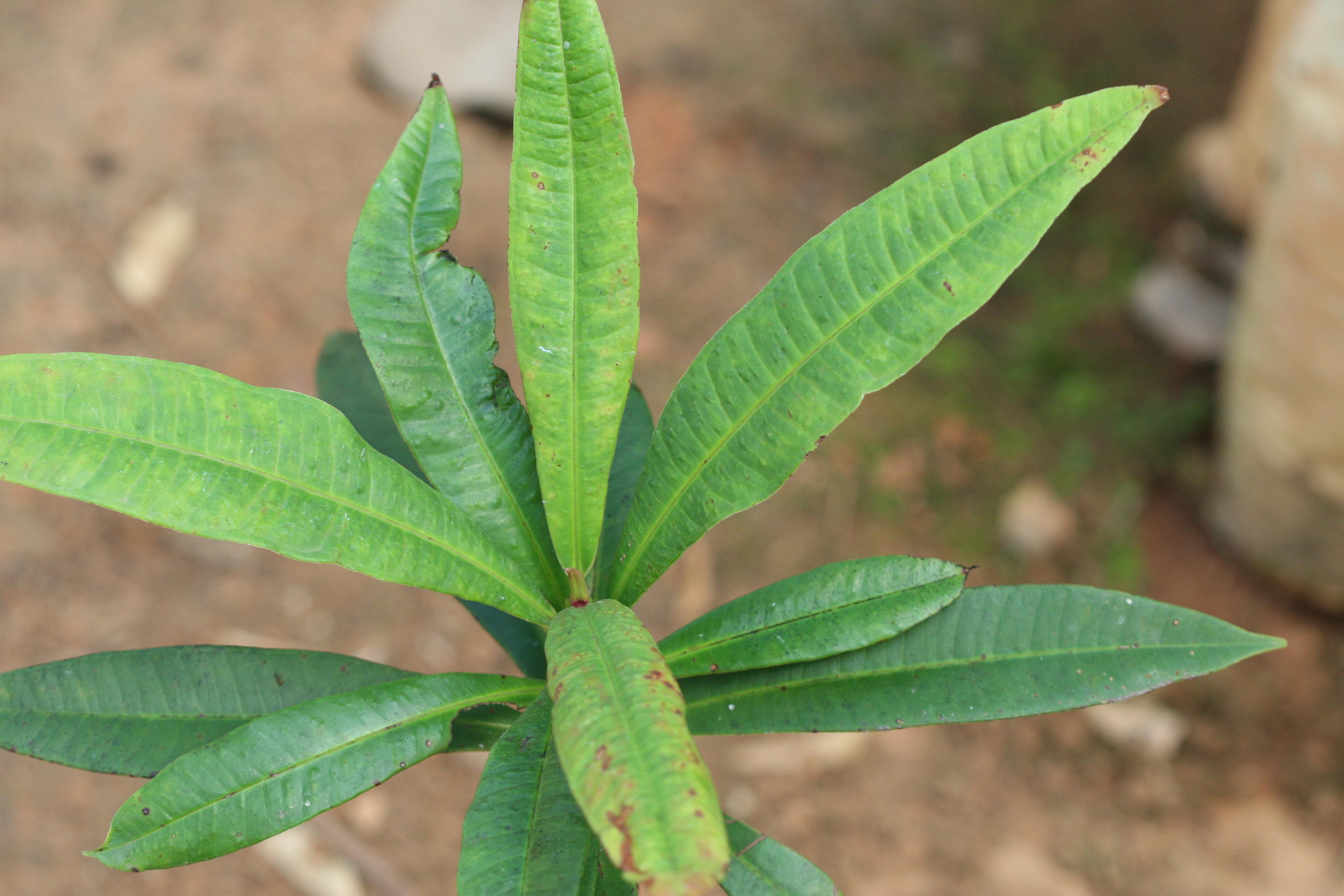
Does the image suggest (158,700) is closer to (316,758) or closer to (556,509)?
(316,758)

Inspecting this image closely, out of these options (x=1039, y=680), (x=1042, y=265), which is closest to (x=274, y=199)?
(x=1042, y=265)

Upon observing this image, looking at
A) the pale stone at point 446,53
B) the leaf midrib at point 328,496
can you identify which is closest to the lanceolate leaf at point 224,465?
the leaf midrib at point 328,496

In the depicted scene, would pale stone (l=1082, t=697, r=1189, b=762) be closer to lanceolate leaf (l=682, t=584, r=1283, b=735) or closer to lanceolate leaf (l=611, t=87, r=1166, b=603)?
lanceolate leaf (l=682, t=584, r=1283, b=735)

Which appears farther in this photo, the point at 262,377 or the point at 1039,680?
the point at 262,377

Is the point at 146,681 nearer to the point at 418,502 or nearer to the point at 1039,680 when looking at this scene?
the point at 418,502

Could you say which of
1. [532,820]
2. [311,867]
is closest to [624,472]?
[532,820]

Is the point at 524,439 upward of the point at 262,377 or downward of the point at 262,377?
upward

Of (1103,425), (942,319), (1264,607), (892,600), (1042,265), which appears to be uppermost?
(942,319)

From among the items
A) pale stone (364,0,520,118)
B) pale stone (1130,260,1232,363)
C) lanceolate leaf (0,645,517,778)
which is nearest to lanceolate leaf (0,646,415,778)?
lanceolate leaf (0,645,517,778)
